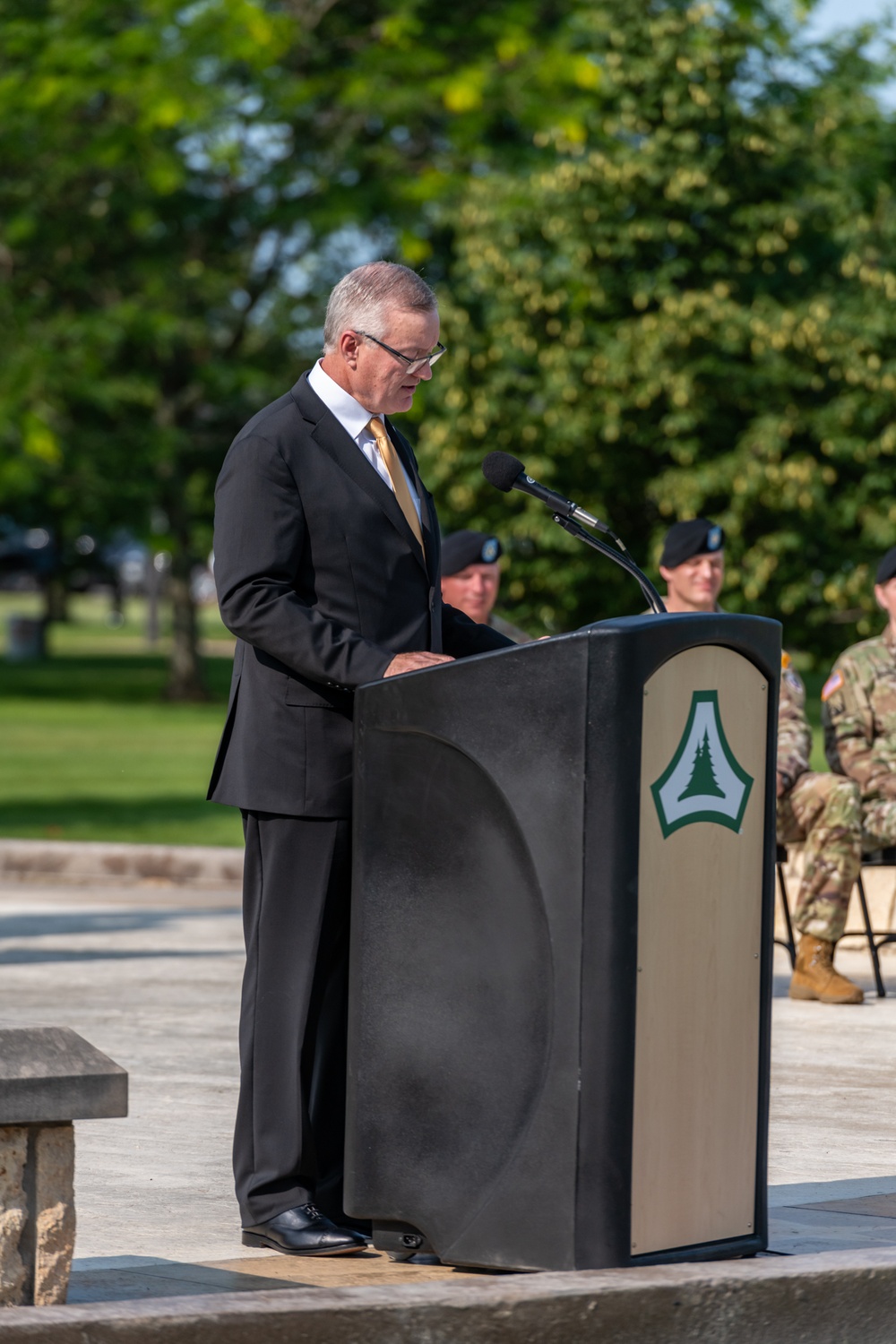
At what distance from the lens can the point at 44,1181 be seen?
3.59 meters

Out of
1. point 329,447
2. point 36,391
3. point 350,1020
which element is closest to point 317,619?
point 329,447

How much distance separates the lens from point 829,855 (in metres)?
8.45

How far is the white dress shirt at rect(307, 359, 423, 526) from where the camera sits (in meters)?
4.54

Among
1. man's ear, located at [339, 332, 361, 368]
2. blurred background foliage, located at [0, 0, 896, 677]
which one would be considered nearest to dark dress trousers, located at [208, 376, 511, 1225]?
man's ear, located at [339, 332, 361, 368]

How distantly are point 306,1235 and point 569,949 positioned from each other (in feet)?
2.94

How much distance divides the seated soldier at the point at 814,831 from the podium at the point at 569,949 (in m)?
4.27

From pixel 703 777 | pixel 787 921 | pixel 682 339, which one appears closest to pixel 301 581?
pixel 703 777

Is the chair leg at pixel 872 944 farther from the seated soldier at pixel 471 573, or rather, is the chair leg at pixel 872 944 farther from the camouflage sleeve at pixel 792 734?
the seated soldier at pixel 471 573

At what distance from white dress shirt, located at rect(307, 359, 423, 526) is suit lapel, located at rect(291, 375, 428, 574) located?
2 centimetres

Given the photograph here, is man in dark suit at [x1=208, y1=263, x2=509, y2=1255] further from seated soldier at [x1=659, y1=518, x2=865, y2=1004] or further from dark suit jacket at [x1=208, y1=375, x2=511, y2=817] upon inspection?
seated soldier at [x1=659, y1=518, x2=865, y2=1004]

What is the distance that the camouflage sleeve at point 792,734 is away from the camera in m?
8.62

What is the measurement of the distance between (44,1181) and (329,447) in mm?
1609

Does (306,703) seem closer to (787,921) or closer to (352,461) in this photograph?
(352,461)

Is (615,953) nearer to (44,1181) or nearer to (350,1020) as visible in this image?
(350,1020)
